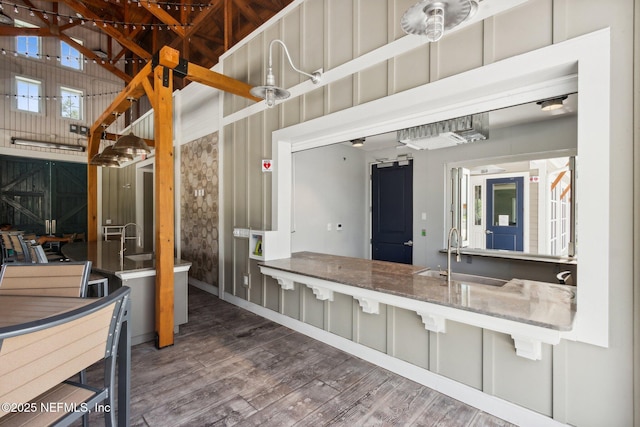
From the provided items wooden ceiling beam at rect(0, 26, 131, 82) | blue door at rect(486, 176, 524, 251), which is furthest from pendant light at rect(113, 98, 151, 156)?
wooden ceiling beam at rect(0, 26, 131, 82)

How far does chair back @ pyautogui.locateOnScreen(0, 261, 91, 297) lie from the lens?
2037mm

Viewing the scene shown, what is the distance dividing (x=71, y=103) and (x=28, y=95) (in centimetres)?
84

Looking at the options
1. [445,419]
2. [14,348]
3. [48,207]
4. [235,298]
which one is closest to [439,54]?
[445,419]

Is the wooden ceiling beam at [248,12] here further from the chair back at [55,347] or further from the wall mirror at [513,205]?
the chair back at [55,347]

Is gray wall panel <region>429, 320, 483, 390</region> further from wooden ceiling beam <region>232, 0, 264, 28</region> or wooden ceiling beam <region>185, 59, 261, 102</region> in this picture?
wooden ceiling beam <region>232, 0, 264, 28</region>

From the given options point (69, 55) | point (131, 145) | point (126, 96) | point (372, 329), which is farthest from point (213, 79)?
point (69, 55)

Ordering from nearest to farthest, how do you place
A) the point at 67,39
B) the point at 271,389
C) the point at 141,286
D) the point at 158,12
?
the point at 271,389 → the point at 141,286 → the point at 158,12 → the point at 67,39

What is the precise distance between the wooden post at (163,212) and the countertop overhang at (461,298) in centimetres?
116

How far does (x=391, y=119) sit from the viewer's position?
2619mm

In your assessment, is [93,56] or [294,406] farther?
[93,56]

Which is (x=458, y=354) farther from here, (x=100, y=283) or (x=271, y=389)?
(x=100, y=283)

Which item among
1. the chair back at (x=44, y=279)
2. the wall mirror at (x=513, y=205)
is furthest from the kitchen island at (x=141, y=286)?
the wall mirror at (x=513, y=205)

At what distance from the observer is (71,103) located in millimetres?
7926

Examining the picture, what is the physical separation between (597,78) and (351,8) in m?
2.03
